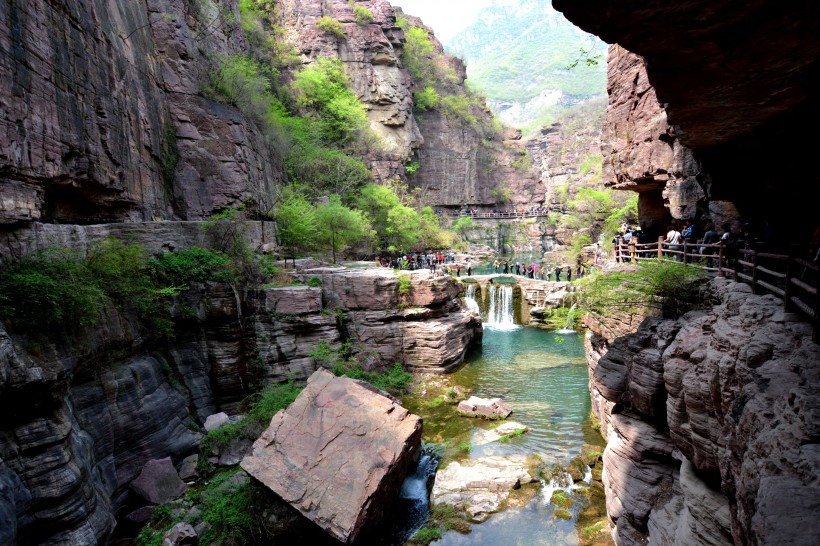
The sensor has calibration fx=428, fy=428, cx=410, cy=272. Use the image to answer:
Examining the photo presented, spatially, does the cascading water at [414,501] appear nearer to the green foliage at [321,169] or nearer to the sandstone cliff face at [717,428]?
the sandstone cliff face at [717,428]

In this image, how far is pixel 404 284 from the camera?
1664 centimetres

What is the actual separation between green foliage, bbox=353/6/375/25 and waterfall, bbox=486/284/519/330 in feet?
102

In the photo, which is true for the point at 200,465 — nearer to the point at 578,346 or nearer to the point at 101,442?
the point at 101,442

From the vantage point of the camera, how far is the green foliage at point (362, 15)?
4059cm

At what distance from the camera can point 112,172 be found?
37.7 feet

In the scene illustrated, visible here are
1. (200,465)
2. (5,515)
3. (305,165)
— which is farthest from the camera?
(305,165)

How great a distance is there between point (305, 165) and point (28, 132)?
69.8ft

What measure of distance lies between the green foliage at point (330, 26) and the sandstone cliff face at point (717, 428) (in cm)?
3970

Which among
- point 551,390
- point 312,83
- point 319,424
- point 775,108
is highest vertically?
point 312,83

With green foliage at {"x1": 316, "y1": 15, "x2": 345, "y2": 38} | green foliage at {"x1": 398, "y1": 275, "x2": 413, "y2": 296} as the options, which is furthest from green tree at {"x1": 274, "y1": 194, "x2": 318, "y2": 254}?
green foliage at {"x1": 316, "y1": 15, "x2": 345, "y2": 38}

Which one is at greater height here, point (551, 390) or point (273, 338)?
point (273, 338)

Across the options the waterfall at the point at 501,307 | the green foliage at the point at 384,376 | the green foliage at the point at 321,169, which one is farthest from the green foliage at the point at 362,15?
the green foliage at the point at 384,376

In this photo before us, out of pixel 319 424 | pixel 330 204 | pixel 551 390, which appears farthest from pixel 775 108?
pixel 330 204

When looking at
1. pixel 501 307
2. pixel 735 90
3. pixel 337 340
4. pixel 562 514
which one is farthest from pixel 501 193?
pixel 735 90
